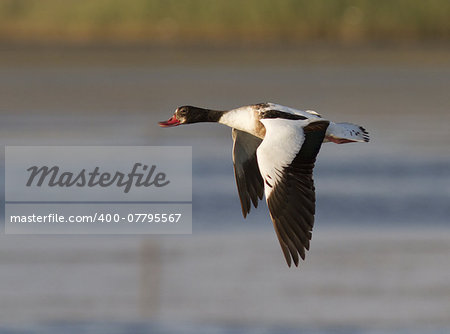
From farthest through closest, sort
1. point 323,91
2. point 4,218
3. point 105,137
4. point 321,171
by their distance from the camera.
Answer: point 323,91 < point 105,137 < point 321,171 < point 4,218

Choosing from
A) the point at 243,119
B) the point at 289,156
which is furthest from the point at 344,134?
the point at 243,119

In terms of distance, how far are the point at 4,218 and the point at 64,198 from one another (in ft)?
4.42

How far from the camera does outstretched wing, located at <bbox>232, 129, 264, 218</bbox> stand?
32.2ft

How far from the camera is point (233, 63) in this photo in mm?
38562

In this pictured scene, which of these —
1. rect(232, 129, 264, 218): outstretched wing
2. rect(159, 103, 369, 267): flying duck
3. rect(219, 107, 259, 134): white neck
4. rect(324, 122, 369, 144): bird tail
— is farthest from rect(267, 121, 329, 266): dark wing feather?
rect(232, 129, 264, 218): outstretched wing

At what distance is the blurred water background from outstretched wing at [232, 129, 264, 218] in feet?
3.35

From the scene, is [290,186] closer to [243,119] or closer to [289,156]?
[289,156]

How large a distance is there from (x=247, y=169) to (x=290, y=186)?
3.69ft

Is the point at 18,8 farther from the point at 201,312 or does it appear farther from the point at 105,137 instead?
the point at 201,312

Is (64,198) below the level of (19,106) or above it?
above

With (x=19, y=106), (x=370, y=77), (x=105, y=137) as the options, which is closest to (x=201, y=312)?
(x=105, y=137)

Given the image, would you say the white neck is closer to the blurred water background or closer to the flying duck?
the flying duck

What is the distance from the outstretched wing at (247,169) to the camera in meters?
9.80

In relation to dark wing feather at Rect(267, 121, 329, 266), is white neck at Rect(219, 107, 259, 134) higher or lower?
higher
